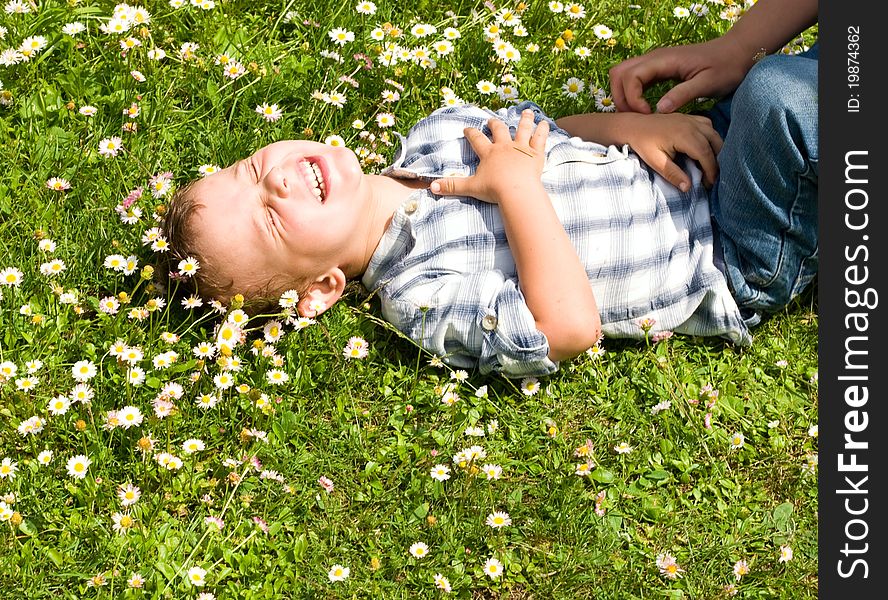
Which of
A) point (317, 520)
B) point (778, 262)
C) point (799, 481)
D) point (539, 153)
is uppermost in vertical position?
point (539, 153)

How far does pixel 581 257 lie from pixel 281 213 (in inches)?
40.7

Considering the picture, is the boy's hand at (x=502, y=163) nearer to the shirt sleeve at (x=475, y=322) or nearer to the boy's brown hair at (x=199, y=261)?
the shirt sleeve at (x=475, y=322)

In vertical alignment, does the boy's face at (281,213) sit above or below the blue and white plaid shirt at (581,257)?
above

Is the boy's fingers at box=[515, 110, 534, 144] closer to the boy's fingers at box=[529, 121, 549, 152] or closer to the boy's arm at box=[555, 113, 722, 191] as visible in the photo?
the boy's fingers at box=[529, 121, 549, 152]

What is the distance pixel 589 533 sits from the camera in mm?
3248

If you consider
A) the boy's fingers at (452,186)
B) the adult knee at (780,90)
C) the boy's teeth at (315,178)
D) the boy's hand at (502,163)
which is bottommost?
the boy's fingers at (452,186)

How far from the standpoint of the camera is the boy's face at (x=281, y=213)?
3514 millimetres

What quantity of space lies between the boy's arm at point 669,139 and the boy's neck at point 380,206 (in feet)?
2.68

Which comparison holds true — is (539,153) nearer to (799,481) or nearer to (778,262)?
(778,262)

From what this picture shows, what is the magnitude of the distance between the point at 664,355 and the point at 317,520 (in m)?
1.33

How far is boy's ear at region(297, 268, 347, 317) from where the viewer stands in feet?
12.1

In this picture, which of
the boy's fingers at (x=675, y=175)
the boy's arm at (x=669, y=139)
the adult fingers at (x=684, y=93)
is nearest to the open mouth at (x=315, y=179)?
the boy's arm at (x=669, y=139)

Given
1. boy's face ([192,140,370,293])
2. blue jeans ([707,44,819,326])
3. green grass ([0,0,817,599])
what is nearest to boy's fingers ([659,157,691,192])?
blue jeans ([707,44,819,326])

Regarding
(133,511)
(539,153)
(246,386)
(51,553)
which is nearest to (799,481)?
(539,153)
